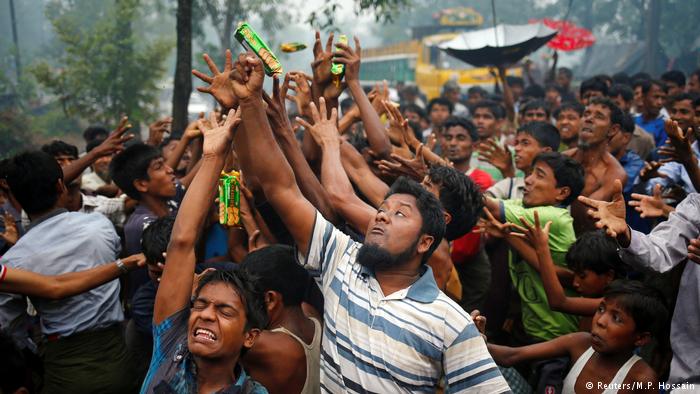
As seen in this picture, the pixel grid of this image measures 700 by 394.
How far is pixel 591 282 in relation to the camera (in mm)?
3729

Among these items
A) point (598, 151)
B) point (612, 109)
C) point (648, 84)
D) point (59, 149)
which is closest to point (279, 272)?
point (598, 151)

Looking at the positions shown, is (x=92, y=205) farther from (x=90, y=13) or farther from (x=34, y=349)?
(x=90, y=13)

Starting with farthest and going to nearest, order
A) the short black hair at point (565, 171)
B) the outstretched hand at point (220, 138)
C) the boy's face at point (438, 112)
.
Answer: the boy's face at point (438, 112) → the short black hair at point (565, 171) → the outstretched hand at point (220, 138)

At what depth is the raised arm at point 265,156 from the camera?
2.69m

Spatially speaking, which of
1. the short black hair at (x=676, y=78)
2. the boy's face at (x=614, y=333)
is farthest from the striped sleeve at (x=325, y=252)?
the short black hair at (x=676, y=78)

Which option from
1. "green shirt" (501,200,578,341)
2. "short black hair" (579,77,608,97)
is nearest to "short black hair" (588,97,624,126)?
"green shirt" (501,200,578,341)

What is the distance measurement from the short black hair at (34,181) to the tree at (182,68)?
4.48m

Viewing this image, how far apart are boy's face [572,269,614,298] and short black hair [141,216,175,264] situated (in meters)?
2.42

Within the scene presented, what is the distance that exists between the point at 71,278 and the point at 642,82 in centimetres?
699

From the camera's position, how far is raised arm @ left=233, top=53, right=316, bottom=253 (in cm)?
269

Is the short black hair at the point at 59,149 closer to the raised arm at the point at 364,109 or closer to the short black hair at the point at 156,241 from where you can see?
the short black hair at the point at 156,241

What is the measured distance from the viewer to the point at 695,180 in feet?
11.7

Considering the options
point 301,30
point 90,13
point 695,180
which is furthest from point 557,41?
point 301,30

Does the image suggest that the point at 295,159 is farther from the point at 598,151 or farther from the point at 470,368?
the point at 598,151
